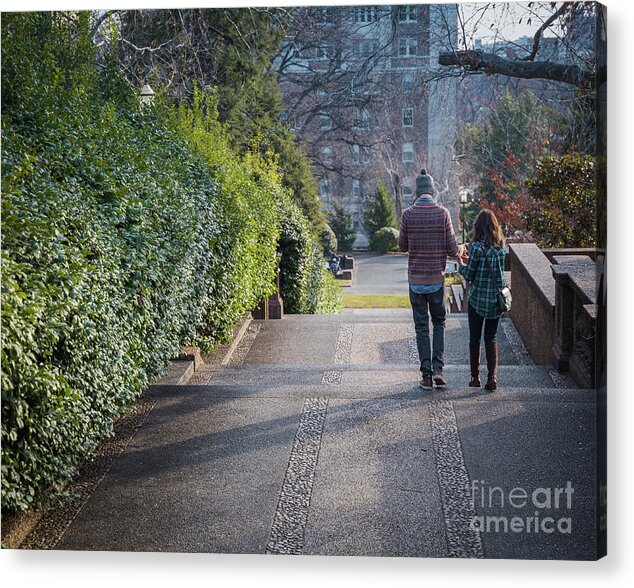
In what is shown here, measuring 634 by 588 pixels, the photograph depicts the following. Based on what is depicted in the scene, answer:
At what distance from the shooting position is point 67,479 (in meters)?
4.32

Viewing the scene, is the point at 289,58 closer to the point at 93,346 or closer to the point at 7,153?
the point at 7,153

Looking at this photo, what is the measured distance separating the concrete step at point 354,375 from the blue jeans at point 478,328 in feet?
1.10

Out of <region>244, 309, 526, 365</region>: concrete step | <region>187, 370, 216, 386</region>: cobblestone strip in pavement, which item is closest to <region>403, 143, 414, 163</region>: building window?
<region>244, 309, 526, 365</region>: concrete step

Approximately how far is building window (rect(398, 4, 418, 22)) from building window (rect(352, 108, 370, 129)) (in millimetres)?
1034

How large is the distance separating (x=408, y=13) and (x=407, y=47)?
1.64 feet

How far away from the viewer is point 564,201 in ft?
20.2

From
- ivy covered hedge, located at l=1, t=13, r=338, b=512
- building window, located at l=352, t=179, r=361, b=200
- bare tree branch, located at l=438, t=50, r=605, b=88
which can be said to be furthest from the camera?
building window, located at l=352, t=179, r=361, b=200

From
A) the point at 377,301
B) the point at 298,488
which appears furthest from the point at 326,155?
the point at 298,488

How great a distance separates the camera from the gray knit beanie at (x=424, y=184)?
5.83 meters

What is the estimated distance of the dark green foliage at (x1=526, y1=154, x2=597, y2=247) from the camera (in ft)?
19.2

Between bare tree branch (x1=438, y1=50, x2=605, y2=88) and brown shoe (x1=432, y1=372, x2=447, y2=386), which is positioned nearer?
bare tree branch (x1=438, y1=50, x2=605, y2=88)

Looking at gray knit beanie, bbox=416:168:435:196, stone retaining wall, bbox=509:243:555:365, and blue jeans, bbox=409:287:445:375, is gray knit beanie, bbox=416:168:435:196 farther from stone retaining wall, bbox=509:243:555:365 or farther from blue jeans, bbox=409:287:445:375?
stone retaining wall, bbox=509:243:555:365

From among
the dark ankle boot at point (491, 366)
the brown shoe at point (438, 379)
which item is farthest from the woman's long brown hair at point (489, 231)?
the brown shoe at point (438, 379)

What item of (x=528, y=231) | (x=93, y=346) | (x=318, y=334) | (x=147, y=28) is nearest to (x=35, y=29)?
(x=147, y=28)
